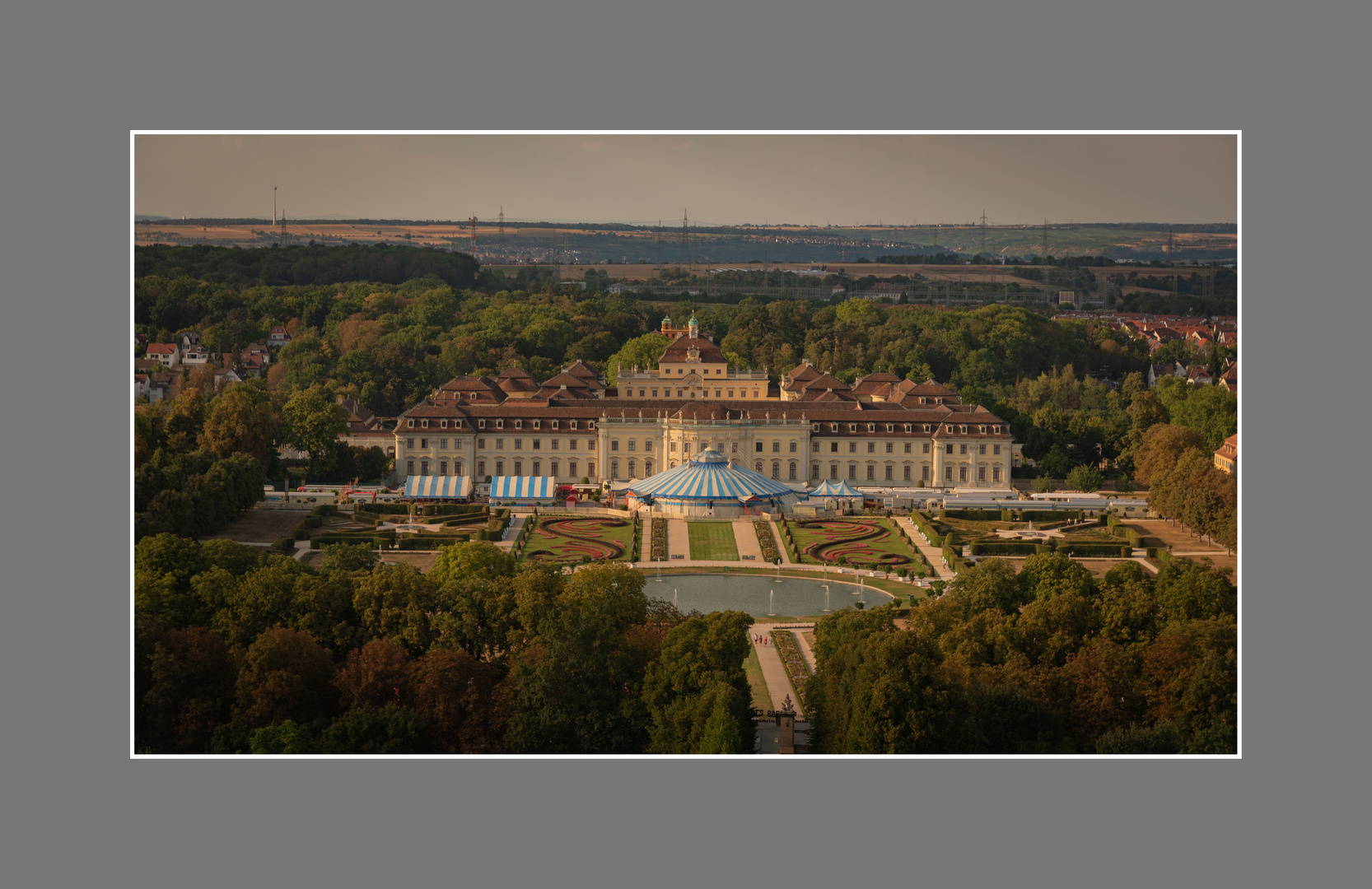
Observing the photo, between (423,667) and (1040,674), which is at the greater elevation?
(423,667)

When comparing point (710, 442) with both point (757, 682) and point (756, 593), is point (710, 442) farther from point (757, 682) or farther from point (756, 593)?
point (757, 682)

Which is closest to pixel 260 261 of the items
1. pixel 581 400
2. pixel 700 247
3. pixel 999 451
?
pixel 700 247

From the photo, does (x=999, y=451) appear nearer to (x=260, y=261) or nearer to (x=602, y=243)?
Answer: (x=602, y=243)

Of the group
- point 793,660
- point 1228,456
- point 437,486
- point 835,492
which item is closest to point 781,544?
point 835,492

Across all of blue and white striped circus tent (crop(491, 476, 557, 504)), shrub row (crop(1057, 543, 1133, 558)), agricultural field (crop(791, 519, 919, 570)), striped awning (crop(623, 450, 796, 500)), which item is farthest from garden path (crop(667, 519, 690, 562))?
shrub row (crop(1057, 543, 1133, 558))

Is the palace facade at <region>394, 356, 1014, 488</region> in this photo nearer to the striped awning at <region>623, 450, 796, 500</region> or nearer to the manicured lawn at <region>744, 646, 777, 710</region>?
the striped awning at <region>623, 450, 796, 500</region>

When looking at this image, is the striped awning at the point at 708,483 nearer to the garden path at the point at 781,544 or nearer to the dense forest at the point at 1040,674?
the garden path at the point at 781,544
